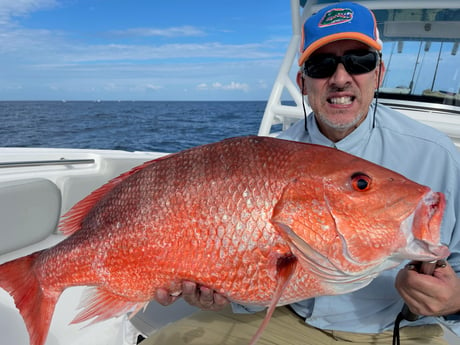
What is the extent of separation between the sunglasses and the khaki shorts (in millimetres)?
1250

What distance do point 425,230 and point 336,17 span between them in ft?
3.86

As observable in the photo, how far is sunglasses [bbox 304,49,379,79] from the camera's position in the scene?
5.90ft

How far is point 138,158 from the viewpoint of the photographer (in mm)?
3691

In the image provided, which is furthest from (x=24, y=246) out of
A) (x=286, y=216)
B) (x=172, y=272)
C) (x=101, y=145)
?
(x=101, y=145)

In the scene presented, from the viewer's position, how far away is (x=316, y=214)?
4.00 feet

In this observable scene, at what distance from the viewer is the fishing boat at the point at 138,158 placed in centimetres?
246

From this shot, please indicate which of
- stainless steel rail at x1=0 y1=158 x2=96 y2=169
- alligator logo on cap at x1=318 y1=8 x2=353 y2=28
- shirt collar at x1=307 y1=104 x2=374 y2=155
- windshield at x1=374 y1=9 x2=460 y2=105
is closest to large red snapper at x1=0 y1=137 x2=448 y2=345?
shirt collar at x1=307 y1=104 x2=374 y2=155

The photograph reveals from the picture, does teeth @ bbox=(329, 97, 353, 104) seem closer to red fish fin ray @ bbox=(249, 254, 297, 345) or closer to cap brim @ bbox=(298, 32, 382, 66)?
cap brim @ bbox=(298, 32, 382, 66)

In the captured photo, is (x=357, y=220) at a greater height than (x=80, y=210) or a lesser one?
greater

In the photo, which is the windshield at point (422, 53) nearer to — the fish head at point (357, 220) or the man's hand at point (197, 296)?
the fish head at point (357, 220)

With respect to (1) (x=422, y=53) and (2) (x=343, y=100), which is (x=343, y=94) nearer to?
(2) (x=343, y=100)

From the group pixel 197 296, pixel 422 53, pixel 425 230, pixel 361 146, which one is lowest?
pixel 197 296

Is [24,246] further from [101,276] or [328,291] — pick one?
[328,291]

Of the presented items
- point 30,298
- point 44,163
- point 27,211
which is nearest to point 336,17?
point 30,298
